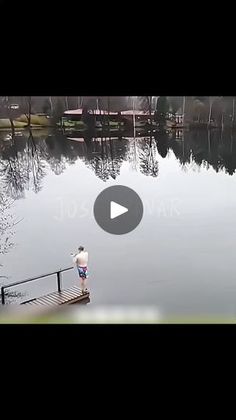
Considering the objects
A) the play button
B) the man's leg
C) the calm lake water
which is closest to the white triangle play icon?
the play button

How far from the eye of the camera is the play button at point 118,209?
280cm

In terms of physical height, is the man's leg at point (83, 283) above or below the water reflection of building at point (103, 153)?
below

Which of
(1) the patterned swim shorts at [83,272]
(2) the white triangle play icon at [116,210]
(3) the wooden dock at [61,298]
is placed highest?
(2) the white triangle play icon at [116,210]

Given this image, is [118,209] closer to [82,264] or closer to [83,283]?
[82,264]

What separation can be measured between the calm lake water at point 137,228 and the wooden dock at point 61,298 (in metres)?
0.05

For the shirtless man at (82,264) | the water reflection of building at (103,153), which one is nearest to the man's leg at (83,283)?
the shirtless man at (82,264)

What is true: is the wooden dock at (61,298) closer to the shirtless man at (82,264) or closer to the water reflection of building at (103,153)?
the shirtless man at (82,264)

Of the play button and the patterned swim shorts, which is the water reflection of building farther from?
the patterned swim shorts

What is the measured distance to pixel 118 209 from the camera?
280 cm

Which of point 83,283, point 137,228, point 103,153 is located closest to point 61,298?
point 83,283
